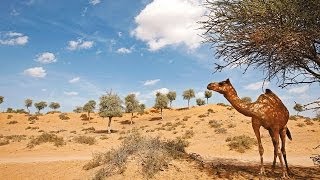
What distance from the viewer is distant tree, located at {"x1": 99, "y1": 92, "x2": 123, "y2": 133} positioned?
47.2 metres

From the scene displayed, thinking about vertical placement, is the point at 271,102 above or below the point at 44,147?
above

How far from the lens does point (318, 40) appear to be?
9039mm

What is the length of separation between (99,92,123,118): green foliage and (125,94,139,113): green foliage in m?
14.1

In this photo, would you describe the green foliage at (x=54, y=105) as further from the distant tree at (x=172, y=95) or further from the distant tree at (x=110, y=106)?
the distant tree at (x=110, y=106)

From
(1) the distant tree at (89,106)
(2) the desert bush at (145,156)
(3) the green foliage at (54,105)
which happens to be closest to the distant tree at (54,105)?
(3) the green foliage at (54,105)

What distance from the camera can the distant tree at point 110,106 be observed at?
47.2 meters

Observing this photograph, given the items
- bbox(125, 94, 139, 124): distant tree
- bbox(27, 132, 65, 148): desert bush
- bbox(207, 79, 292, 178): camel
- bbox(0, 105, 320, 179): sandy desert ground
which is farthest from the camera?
bbox(125, 94, 139, 124): distant tree

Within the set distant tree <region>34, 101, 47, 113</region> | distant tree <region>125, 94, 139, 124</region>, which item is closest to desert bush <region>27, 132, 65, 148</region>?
distant tree <region>125, 94, 139, 124</region>

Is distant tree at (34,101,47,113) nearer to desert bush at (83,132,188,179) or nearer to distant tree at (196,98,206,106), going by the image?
distant tree at (196,98,206,106)

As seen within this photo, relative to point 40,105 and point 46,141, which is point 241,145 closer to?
point 46,141

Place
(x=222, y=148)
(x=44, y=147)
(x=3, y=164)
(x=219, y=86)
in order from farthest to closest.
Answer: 1. (x=44, y=147)
2. (x=222, y=148)
3. (x=3, y=164)
4. (x=219, y=86)

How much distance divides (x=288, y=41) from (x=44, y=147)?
21.6 m

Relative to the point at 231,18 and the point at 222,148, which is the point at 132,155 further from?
the point at 222,148

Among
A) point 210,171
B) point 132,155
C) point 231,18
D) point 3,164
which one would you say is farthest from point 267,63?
point 3,164
